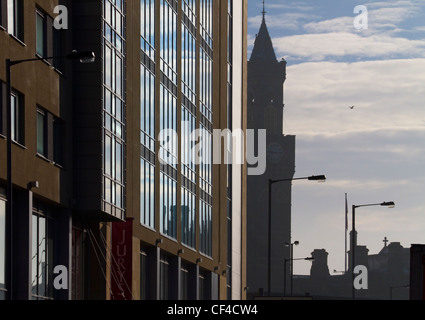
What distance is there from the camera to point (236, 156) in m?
85.2

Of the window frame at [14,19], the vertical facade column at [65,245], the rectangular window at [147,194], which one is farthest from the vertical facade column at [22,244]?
the rectangular window at [147,194]

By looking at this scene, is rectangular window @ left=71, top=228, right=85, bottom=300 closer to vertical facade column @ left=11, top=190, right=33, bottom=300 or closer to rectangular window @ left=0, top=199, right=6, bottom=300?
vertical facade column @ left=11, top=190, right=33, bottom=300

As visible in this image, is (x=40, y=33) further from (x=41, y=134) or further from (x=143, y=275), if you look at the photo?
(x=143, y=275)

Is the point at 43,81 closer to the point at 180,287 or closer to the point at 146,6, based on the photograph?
the point at 146,6

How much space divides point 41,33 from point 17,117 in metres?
4.33

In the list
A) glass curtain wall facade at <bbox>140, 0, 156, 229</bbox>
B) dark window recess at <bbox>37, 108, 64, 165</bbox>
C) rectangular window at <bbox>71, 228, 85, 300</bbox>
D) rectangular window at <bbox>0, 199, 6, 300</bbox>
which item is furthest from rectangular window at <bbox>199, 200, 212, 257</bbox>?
rectangular window at <bbox>0, 199, 6, 300</bbox>

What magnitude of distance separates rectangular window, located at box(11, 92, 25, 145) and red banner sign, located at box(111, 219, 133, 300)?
12.2m

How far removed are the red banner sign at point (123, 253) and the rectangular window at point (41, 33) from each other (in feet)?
36.3

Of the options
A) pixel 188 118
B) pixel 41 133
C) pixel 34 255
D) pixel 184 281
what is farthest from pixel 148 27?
pixel 34 255

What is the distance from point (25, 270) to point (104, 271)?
9758mm

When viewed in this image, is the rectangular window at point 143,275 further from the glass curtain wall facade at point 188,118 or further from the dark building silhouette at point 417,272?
the dark building silhouette at point 417,272

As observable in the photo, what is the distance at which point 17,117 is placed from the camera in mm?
35562

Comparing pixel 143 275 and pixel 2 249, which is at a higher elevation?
pixel 2 249
